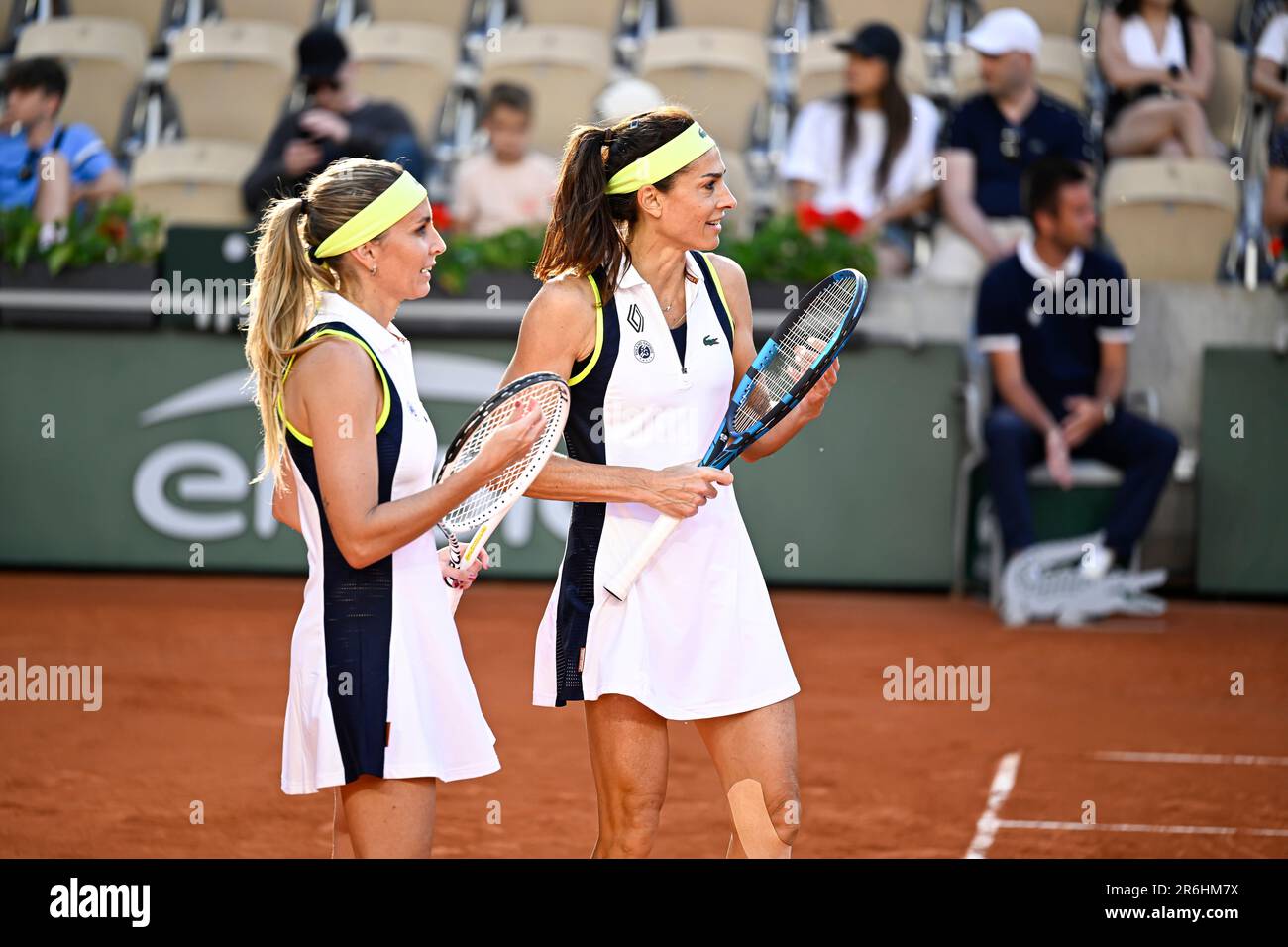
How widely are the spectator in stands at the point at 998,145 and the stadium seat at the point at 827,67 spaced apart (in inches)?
45.5

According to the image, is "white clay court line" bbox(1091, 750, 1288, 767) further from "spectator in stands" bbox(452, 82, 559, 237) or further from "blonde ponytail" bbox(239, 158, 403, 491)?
"spectator in stands" bbox(452, 82, 559, 237)

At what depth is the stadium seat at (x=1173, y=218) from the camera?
33.1 feet

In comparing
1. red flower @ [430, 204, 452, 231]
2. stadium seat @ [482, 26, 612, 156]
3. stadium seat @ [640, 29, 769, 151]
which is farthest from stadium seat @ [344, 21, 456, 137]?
red flower @ [430, 204, 452, 231]

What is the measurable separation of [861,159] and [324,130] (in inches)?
116

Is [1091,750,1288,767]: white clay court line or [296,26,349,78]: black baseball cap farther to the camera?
[296,26,349,78]: black baseball cap

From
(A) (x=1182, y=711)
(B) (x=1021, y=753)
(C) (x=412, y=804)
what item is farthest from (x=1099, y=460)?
(C) (x=412, y=804)

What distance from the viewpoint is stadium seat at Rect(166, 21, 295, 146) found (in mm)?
11617

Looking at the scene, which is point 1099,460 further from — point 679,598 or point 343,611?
point 343,611

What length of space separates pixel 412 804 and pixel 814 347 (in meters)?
1.25

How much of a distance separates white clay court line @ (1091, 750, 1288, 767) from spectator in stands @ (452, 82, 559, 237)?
490cm

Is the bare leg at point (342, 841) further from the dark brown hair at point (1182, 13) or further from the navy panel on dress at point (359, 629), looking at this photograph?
the dark brown hair at point (1182, 13)

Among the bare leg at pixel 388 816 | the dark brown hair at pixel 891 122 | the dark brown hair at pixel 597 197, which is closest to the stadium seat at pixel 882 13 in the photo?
the dark brown hair at pixel 891 122

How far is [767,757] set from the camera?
366 cm

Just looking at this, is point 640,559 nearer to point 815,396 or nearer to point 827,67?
point 815,396
